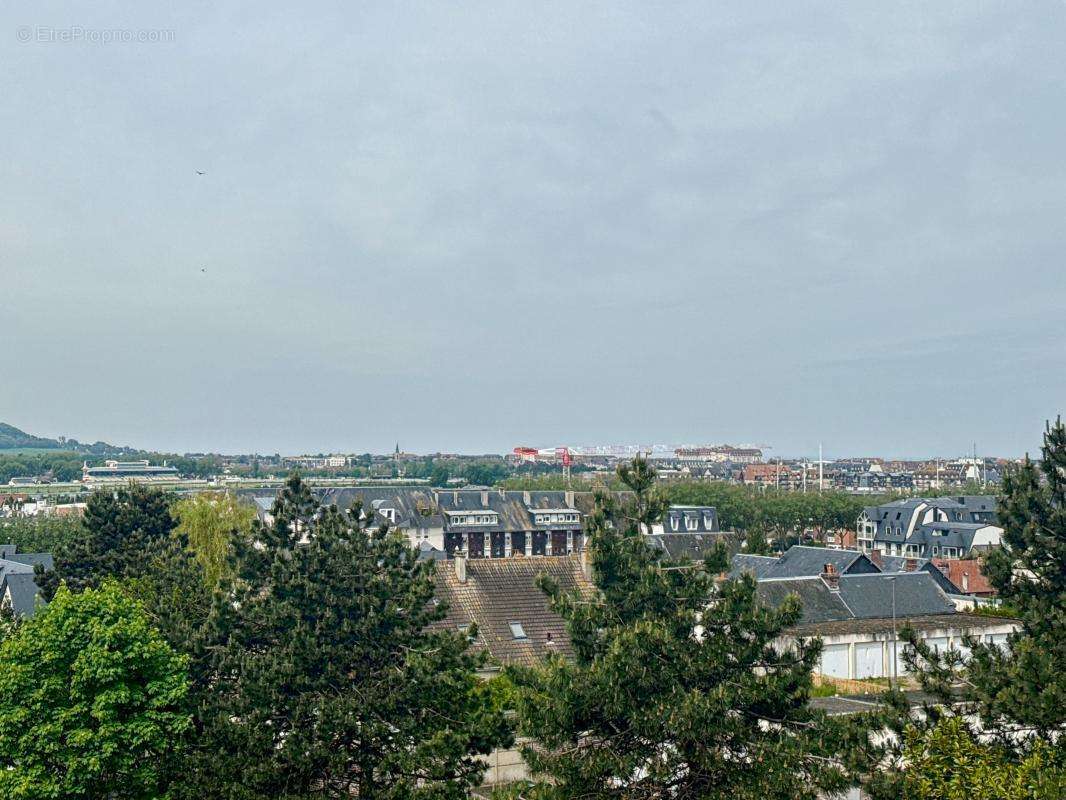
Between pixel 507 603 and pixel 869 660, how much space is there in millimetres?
18829

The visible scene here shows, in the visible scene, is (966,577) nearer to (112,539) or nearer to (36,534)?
(112,539)

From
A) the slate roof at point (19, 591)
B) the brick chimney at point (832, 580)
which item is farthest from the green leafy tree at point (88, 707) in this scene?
the brick chimney at point (832, 580)

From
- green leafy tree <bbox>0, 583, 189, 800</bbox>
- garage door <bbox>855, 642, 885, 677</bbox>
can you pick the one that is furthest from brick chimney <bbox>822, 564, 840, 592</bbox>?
green leafy tree <bbox>0, 583, 189, 800</bbox>

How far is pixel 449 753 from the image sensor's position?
2288 centimetres

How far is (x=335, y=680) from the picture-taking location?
79.0ft

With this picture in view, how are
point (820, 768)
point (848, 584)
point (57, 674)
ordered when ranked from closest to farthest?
point (820, 768), point (57, 674), point (848, 584)

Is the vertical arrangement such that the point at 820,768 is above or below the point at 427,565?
below

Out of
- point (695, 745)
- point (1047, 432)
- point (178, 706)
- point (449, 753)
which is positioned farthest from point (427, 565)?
point (1047, 432)

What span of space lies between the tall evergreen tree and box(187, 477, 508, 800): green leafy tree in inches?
386

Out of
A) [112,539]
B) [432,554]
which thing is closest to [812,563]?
[432,554]

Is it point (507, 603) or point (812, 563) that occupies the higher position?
point (507, 603)

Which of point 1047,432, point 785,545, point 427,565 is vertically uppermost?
point 1047,432

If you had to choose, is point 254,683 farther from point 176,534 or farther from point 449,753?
point 176,534

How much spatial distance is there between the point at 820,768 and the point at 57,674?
17.3m
